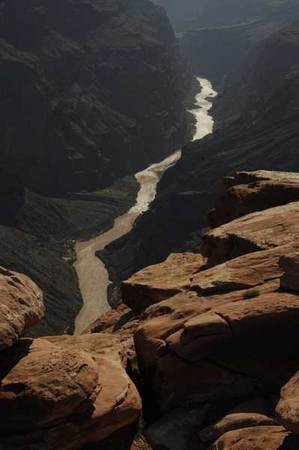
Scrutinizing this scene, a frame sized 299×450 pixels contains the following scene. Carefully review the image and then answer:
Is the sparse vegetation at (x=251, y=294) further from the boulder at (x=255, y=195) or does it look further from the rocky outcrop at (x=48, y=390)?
the boulder at (x=255, y=195)

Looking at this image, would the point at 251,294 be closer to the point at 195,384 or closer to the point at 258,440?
the point at 195,384

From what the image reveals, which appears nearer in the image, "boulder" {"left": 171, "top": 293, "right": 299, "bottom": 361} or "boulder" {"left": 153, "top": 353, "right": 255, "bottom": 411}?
"boulder" {"left": 153, "top": 353, "right": 255, "bottom": 411}

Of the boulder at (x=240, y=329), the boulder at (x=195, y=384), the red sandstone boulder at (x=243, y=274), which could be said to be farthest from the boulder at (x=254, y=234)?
the boulder at (x=195, y=384)

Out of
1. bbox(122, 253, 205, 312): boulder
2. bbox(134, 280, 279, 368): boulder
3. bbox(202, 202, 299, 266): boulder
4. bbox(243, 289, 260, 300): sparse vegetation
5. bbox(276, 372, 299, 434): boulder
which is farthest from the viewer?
bbox(122, 253, 205, 312): boulder

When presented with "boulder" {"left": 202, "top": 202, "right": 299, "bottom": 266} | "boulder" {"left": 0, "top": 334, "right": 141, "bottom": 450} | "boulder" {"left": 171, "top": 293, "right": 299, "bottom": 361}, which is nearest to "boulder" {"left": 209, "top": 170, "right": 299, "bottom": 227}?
"boulder" {"left": 202, "top": 202, "right": 299, "bottom": 266}

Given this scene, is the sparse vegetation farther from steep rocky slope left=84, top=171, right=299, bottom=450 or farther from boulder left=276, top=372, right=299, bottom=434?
boulder left=276, top=372, right=299, bottom=434
